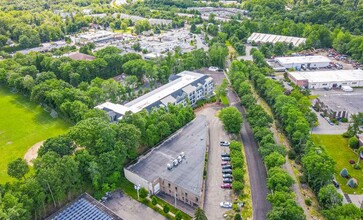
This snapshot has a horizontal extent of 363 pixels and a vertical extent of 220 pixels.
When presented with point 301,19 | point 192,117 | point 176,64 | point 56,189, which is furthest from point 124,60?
point 301,19

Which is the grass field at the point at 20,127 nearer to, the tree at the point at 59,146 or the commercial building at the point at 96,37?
the tree at the point at 59,146

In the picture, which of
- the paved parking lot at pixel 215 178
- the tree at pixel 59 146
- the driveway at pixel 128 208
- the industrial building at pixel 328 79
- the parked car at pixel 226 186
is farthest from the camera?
the industrial building at pixel 328 79

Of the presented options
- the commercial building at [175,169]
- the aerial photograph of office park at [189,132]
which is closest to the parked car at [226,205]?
the aerial photograph of office park at [189,132]

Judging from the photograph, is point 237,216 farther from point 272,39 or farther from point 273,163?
point 272,39

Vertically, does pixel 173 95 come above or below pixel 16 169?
below

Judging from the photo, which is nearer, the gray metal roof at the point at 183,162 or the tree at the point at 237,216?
the tree at the point at 237,216

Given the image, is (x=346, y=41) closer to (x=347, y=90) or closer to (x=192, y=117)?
(x=347, y=90)

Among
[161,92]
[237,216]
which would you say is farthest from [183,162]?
[161,92]

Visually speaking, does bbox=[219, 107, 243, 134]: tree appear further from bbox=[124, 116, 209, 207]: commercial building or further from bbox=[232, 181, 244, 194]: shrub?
bbox=[232, 181, 244, 194]: shrub
